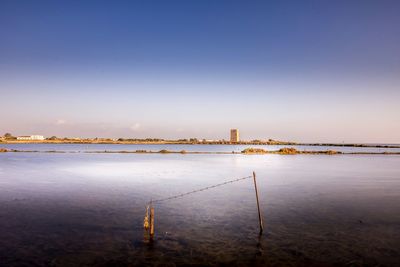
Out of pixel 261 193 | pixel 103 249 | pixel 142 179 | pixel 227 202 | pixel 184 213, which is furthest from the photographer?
pixel 142 179

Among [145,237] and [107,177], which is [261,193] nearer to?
[145,237]

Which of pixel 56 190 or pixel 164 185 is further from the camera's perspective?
pixel 164 185

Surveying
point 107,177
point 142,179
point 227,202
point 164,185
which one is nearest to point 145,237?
point 227,202

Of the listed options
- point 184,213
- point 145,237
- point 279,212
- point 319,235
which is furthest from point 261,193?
point 145,237

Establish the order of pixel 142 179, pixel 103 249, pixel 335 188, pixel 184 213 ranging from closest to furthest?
pixel 103 249 → pixel 184 213 → pixel 335 188 → pixel 142 179

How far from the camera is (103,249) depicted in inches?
540

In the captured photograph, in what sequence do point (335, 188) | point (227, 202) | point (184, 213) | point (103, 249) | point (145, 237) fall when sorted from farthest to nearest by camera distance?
1. point (335, 188)
2. point (227, 202)
3. point (184, 213)
4. point (145, 237)
5. point (103, 249)

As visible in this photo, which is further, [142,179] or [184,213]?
[142,179]

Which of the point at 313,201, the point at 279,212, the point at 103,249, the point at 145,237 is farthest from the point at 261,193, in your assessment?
the point at 103,249

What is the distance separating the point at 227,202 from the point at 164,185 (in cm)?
1005

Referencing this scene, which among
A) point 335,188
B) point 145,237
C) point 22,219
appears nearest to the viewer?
point 145,237

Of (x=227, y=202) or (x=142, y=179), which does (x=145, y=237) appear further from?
(x=142, y=179)

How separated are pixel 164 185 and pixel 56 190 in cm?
995

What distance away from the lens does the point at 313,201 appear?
25234mm
